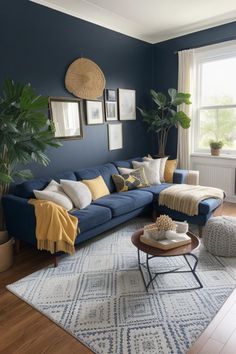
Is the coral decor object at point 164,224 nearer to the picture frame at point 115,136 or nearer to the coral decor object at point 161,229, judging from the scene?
the coral decor object at point 161,229

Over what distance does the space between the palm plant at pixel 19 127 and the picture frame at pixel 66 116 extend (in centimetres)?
92

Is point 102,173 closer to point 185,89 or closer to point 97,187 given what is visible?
point 97,187

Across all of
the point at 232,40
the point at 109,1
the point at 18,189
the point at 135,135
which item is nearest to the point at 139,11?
the point at 109,1

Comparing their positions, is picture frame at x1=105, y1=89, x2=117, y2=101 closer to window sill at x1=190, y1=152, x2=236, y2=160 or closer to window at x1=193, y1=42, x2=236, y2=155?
window at x1=193, y1=42, x2=236, y2=155

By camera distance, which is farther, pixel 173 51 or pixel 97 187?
pixel 173 51

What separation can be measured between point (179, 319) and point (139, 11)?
382 cm

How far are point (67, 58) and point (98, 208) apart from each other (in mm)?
2173

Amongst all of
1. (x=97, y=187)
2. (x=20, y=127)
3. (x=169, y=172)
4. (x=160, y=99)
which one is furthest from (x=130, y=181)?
(x=20, y=127)

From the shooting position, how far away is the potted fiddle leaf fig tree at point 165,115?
4.52 meters

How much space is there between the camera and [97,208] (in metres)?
3.06

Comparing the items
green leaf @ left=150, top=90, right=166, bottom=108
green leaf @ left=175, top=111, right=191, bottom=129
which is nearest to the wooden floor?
green leaf @ left=175, top=111, right=191, bottom=129

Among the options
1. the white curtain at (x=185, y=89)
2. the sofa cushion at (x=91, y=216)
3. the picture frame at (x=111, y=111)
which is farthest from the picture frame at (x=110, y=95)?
the sofa cushion at (x=91, y=216)

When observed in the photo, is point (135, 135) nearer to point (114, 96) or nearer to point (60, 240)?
point (114, 96)

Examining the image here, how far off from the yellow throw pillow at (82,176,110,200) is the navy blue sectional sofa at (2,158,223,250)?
0.25ft
